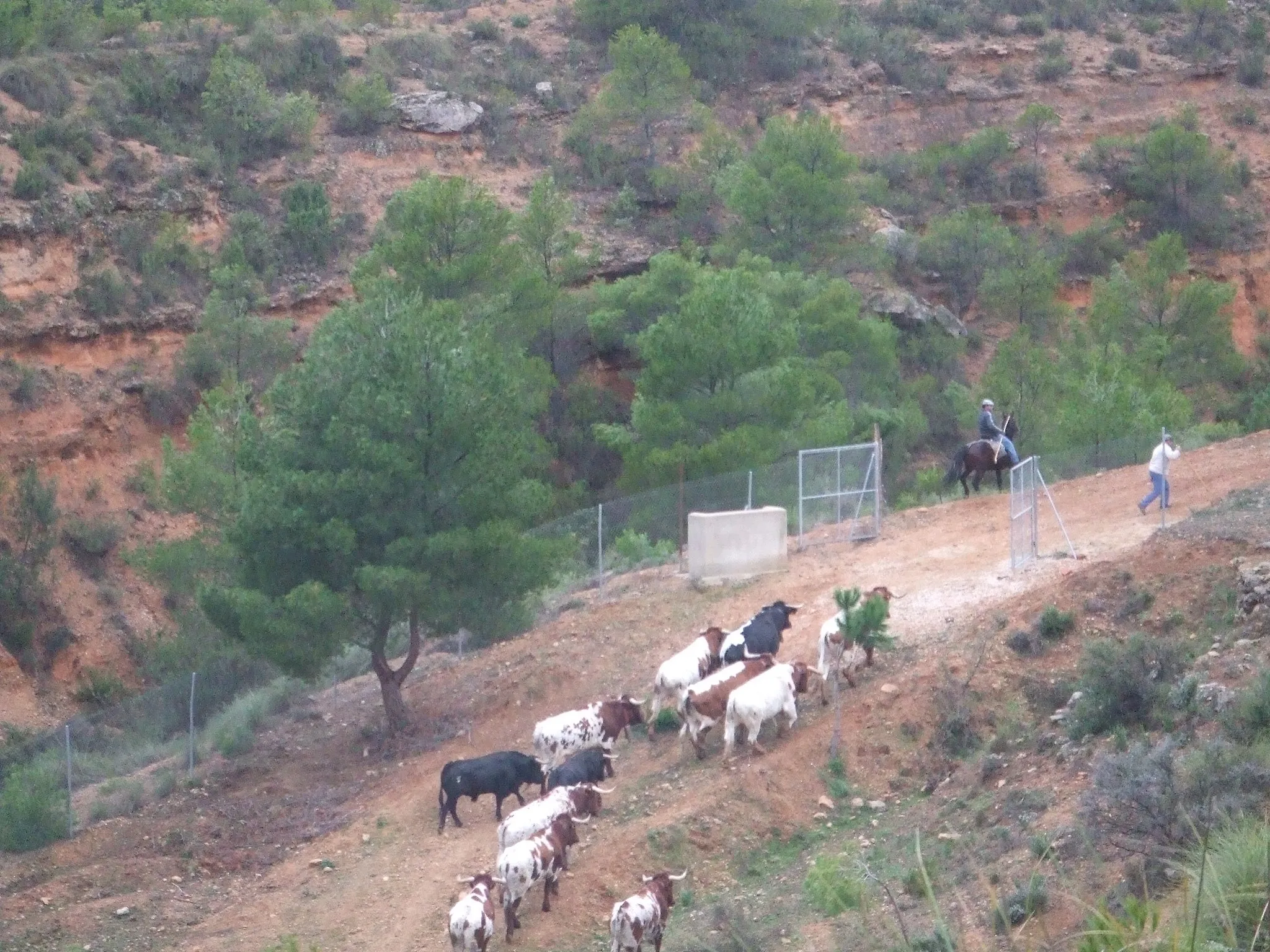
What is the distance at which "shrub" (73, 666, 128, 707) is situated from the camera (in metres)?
39.5

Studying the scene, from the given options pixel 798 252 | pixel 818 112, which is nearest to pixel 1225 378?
pixel 798 252

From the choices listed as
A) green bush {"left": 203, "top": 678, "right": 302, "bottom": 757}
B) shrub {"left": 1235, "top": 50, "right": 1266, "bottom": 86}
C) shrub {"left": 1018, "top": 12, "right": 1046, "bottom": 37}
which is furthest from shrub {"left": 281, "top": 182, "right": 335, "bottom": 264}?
shrub {"left": 1235, "top": 50, "right": 1266, "bottom": 86}

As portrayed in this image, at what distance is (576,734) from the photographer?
20.8 meters

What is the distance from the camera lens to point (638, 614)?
85.3 feet

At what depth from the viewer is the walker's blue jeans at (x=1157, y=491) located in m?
26.2

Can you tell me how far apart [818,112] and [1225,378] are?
2198 cm

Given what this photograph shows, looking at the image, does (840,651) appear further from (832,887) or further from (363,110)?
(363,110)

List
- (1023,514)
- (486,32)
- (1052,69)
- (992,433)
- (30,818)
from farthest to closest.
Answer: (1052,69) < (486,32) < (992,433) < (1023,514) < (30,818)

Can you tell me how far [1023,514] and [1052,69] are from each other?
173 feet

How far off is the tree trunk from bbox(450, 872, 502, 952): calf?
350 inches

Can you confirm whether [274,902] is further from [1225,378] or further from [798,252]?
[1225,378]

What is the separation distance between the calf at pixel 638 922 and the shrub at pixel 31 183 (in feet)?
129

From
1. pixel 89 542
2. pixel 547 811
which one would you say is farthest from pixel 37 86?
pixel 547 811

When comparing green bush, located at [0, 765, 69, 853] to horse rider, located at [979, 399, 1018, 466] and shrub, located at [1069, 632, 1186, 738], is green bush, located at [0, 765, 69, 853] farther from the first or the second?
horse rider, located at [979, 399, 1018, 466]
